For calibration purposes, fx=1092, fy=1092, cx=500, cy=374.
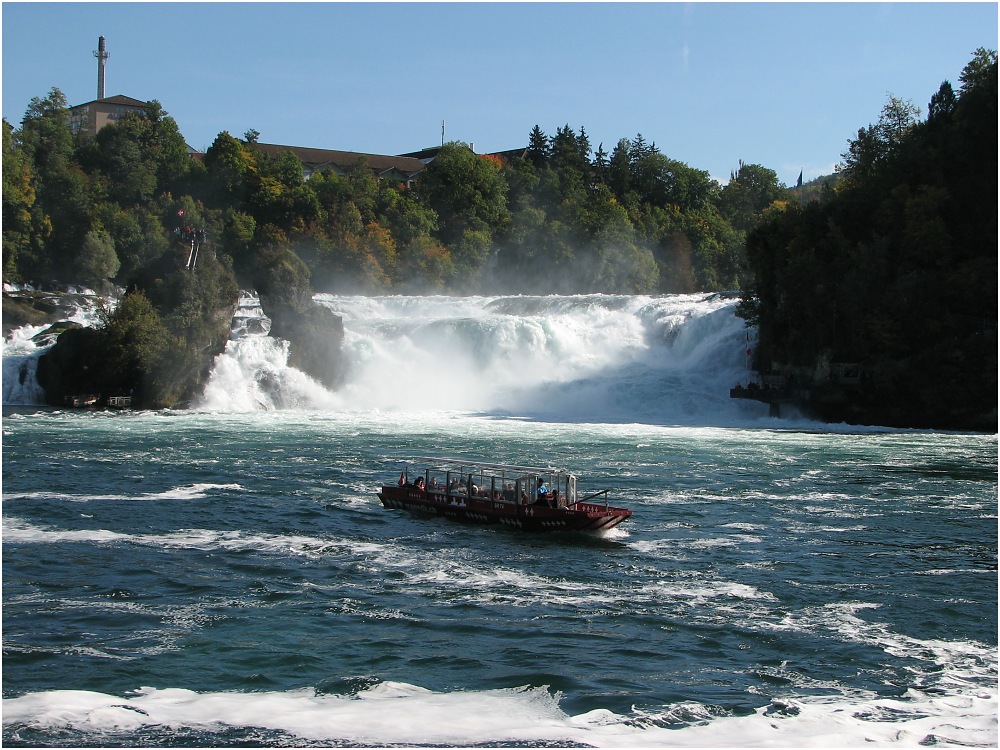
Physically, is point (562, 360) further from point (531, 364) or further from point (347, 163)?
point (347, 163)

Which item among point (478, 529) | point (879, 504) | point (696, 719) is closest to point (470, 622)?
point (696, 719)

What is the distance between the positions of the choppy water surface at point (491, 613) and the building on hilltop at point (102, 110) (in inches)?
3859

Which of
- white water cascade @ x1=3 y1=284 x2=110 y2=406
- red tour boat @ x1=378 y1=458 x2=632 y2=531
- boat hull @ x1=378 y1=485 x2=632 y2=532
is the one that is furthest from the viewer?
white water cascade @ x1=3 y1=284 x2=110 y2=406

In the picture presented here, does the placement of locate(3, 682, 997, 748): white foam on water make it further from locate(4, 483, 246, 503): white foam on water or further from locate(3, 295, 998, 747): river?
locate(4, 483, 246, 503): white foam on water

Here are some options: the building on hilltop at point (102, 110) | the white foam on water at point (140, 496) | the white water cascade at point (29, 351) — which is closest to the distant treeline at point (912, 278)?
the white foam on water at point (140, 496)

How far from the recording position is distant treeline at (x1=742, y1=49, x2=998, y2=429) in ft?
174

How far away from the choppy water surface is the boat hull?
46 centimetres

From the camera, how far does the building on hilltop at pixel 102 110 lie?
124188 millimetres

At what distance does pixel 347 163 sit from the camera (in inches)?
5002

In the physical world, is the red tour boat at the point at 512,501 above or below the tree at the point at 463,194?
below

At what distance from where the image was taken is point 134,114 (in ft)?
363

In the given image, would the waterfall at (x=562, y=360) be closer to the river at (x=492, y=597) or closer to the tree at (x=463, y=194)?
the river at (x=492, y=597)

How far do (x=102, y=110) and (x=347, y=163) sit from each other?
93.6 feet

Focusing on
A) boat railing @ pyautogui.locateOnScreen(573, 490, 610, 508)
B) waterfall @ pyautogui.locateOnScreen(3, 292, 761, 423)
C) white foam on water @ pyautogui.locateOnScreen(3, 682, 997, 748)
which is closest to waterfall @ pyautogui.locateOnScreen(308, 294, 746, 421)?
Result: waterfall @ pyautogui.locateOnScreen(3, 292, 761, 423)
